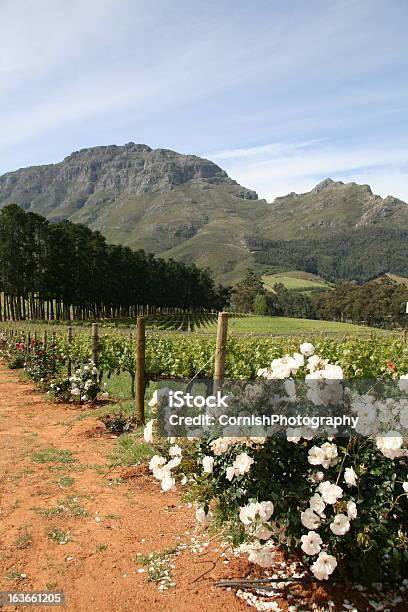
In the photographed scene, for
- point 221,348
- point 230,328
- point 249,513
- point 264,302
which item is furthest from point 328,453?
point 264,302

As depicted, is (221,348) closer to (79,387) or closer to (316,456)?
(316,456)

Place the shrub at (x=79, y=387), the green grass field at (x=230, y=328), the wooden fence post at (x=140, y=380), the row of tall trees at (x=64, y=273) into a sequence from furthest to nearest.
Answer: the row of tall trees at (x=64, y=273), the green grass field at (x=230, y=328), the shrub at (x=79, y=387), the wooden fence post at (x=140, y=380)

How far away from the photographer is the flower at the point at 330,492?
10.4 feet

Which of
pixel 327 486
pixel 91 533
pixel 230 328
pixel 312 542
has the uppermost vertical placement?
pixel 327 486

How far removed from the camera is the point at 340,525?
10.3 ft

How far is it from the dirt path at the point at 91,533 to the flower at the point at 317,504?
3.67ft

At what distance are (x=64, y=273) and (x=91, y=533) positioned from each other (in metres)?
50.6

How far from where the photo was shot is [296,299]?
142875 mm

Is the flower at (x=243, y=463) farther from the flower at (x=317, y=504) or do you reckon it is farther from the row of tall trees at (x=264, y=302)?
the row of tall trees at (x=264, y=302)

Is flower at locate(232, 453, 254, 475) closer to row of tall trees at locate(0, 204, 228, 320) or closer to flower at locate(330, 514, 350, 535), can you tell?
flower at locate(330, 514, 350, 535)

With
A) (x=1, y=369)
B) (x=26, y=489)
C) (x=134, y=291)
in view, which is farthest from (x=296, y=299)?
(x=26, y=489)

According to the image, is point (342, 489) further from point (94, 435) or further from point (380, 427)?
point (94, 435)

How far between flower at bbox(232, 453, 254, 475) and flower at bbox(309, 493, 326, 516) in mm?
464

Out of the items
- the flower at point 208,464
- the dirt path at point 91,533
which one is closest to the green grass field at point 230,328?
the dirt path at point 91,533
